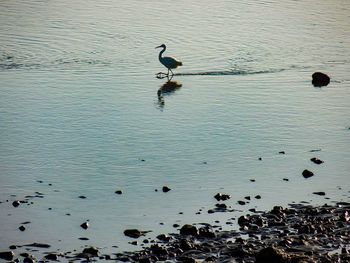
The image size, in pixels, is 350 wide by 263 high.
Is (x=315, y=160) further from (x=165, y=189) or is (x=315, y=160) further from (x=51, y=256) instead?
(x=51, y=256)

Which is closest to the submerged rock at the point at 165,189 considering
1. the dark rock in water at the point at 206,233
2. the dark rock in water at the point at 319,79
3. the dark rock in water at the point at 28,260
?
the dark rock in water at the point at 206,233

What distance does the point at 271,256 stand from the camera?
19.1m

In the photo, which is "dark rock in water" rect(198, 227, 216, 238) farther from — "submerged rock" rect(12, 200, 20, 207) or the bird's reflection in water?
the bird's reflection in water

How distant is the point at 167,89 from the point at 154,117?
5688 mm

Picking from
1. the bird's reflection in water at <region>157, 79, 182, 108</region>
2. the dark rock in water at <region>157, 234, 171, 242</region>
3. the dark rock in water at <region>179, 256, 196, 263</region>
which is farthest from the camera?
the bird's reflection in water at <region>157, 79, 182, 108</region>

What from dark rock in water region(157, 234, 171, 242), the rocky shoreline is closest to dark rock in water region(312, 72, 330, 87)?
the rocky shoreline

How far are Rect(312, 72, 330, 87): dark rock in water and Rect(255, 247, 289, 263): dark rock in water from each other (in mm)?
23938

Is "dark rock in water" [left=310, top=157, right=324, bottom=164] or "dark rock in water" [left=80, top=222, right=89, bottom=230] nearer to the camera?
"dark rock in water" [left=80, top=222, right=89, bottom=230]

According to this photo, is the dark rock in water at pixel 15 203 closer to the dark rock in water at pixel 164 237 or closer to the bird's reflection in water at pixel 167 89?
the dark rock in water at pixel 164 237

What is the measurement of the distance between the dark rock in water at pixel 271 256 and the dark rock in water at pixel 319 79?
78.5 ft

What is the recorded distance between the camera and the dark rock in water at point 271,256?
62.3 ft

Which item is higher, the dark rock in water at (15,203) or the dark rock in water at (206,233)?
the dark rock in water at (15,203)

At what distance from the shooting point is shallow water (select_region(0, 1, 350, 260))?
24.6 m

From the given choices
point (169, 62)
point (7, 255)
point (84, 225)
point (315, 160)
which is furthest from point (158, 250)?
point (169, 62)
